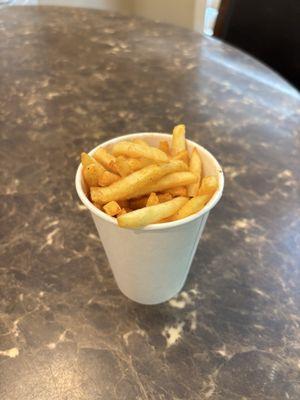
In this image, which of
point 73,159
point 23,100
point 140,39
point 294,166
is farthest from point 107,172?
point 140,39

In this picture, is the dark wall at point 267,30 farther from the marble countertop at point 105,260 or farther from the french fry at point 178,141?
the french fry at point 178,141

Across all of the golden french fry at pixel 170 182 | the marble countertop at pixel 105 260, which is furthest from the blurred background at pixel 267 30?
the golden french fry at pixel 170 182

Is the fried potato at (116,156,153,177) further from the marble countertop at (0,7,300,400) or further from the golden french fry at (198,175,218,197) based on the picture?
the marble countertop at (0,7,300,400)

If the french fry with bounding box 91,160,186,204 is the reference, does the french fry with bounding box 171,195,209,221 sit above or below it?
below

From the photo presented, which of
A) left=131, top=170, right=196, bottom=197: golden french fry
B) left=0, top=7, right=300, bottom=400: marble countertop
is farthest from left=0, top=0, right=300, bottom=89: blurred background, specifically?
left=131, top=170, right=196, bottom=197: golden french fry

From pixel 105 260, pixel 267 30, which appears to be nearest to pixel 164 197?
pixel 105 260

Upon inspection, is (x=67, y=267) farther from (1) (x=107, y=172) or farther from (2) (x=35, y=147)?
(2) (x=35, y=147)

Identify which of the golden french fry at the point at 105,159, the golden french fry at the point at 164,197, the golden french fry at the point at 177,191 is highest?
the golden french fry at the point at 105,159
